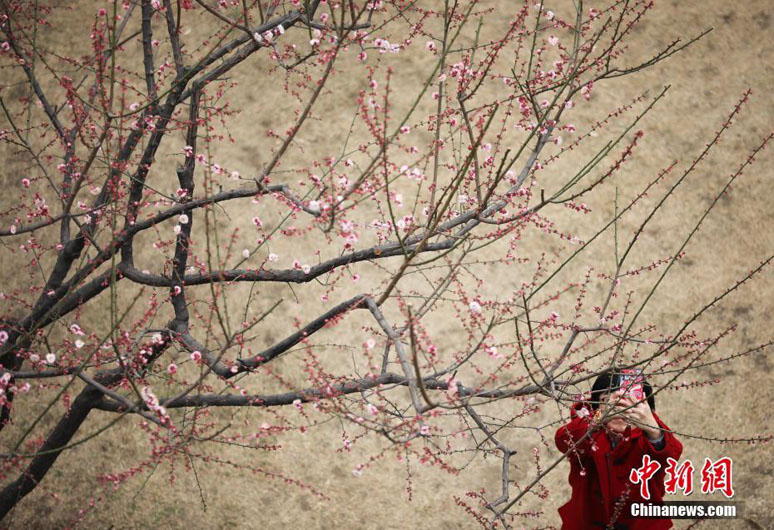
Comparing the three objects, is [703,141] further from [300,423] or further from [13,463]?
[13,463]

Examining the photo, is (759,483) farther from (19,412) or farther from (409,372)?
(19,412)

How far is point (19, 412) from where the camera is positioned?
3.68 metres

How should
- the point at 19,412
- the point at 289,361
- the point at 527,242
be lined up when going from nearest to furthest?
the point at 19,412 < the point at 289,361 < the point at 527,242

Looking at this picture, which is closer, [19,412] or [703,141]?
[19,412]

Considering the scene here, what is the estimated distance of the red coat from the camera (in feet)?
7.19

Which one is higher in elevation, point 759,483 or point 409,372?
point 759,483

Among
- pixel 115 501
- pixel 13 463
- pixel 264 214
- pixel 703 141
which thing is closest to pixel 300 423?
pixel 115 501

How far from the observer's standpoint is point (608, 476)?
228 centimetres

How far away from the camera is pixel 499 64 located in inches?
186

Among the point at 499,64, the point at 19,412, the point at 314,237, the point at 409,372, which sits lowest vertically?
the point at 409,372

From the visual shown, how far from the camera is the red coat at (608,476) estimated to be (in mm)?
2191

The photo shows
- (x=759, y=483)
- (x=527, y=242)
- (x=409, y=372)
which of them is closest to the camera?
(x=409, y=372)

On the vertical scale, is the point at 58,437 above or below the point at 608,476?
below

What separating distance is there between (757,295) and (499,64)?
2.24 metres
